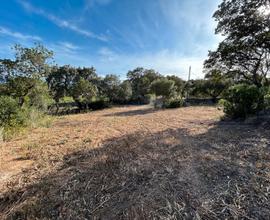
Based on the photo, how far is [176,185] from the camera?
2.01 meters

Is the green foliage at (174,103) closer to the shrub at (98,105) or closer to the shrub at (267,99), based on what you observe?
the shrub at (98,105)

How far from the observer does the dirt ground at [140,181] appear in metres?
1.62

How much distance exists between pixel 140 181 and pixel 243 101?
17.2ft

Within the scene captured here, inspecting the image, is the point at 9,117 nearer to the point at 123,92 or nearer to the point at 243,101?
the point at 243,101

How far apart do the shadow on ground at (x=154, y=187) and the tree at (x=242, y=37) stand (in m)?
4.69

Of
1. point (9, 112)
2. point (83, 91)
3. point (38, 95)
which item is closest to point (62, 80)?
point (83, 91)

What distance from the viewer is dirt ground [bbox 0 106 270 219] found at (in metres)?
1.62

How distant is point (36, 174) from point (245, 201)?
2.71 meters

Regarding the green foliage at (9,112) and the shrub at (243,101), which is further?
the shrub at (243,101)

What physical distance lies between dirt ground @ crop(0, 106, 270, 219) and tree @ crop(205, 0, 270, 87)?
4.33 metres

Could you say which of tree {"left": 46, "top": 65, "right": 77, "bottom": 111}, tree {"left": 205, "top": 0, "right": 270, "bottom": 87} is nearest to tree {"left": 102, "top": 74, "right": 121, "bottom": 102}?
tree {"left": 46, "top": 65, "right": 77, "bottom": 111}

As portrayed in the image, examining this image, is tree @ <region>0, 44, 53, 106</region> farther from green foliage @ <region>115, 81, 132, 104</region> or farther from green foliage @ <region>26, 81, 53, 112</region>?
green foliage @ <region>115, 81, 132, 104</region>

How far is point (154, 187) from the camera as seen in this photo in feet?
6.57

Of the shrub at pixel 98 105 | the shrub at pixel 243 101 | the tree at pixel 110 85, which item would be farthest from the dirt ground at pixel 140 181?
the tree at pixel 110 85
